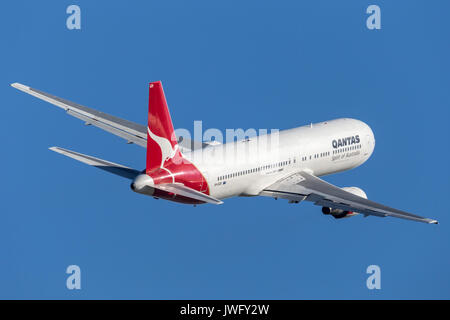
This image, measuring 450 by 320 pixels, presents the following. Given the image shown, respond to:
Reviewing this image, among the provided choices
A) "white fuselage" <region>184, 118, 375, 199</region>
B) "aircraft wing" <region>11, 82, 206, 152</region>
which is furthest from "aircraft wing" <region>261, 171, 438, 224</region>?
"aircraft wing" <region>11, 82, 206, 152</region>

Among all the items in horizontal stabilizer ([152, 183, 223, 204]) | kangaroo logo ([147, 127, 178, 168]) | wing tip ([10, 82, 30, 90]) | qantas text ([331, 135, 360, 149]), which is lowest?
horizontal stabilizer ([152, 183, 223, 204])

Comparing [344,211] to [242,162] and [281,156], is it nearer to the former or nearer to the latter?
[281,156]

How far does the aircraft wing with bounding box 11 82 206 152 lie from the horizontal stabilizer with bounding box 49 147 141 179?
6.45m

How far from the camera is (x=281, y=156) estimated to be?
289 ft

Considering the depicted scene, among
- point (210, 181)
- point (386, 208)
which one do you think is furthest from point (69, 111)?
point (386, 208)

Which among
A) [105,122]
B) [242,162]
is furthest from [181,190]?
[105,122]

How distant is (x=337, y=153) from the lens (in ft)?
305

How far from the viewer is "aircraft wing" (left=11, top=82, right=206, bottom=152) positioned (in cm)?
9175

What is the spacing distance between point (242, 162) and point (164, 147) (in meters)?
8.23

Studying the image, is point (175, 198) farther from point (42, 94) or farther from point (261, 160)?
point (42, 94)

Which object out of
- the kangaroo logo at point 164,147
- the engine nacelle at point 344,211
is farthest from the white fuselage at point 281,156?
the engine nacelle at point 344,211

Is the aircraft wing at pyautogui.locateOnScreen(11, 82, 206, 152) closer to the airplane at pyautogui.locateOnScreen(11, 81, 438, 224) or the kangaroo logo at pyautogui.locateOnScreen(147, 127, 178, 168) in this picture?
the airplane at pyautogui.locateOnScreen(11, 81, 438, 224)

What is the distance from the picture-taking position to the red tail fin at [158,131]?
76.7 metres

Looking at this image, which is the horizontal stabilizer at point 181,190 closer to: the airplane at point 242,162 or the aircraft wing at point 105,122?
the airplane at point 242,162
